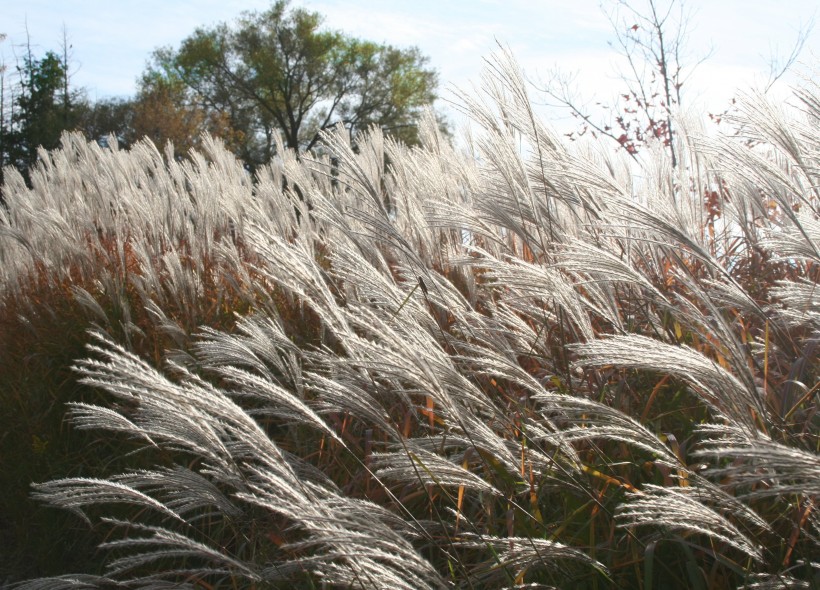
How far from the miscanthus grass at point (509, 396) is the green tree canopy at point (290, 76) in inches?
1395

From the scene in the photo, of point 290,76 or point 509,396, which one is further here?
point 290,76

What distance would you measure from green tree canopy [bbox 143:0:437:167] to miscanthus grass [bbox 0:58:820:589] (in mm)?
35437

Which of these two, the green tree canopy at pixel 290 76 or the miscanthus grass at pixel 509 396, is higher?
the green tree canopy at pixel 290 76

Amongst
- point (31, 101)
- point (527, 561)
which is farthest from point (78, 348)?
point (31, 101)

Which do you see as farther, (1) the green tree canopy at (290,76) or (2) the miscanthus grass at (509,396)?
(1) the green tree canopy at (290,76)

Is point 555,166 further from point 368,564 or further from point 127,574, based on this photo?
point 127,574

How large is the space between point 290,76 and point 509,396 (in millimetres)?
38362

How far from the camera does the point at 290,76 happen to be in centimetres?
3859

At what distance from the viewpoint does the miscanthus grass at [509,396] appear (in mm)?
1579

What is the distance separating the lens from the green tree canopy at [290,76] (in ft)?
125

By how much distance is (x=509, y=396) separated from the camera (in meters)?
2.41

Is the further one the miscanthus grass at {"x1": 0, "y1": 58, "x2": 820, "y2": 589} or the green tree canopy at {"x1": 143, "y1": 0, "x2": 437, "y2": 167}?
the green tree canopy at {"x1": 143, "y1": 0, "x2": 437, "y2": 167}

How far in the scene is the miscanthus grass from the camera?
1.58 metres

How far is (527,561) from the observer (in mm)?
1665
